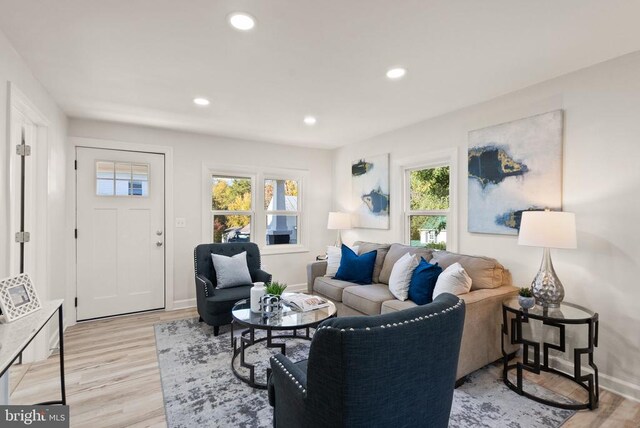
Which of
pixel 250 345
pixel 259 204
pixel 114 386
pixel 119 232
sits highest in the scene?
pixel 259 204

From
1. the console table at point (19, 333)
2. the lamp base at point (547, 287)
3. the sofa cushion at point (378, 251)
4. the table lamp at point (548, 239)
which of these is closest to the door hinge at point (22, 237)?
the console table at point (19, 333)

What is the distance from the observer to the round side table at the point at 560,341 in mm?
2088

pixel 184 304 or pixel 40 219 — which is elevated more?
pixel 40 219

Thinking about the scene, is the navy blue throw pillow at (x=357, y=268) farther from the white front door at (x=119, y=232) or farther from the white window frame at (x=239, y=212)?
the white front door at (x=119, y=232)

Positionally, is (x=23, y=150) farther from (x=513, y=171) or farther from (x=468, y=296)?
(x=513, y=171)

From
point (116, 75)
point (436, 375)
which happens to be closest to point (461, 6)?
point (436, 375)

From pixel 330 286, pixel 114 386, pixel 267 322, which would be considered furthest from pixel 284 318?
pixel 114 386

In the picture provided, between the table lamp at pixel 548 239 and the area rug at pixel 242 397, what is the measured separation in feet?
2.31

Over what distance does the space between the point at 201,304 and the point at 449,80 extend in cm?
329

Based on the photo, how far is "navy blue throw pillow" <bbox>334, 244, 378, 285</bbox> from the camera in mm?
3631

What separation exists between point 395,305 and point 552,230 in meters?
1.32

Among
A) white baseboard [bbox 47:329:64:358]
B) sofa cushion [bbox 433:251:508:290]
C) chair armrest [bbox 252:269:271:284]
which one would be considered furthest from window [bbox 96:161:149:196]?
sofa cushion [bbox 433:251:508:290]

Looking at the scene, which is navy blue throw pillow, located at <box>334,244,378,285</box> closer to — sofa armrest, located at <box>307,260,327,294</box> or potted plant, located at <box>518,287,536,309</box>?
sofa armrest, located at <box>307,260,327,294</box>

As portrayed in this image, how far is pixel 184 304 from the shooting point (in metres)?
4.18
